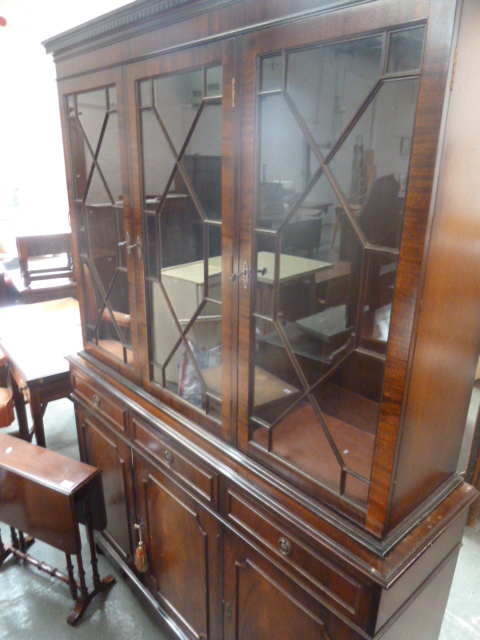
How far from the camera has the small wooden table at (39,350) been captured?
2.00 metres

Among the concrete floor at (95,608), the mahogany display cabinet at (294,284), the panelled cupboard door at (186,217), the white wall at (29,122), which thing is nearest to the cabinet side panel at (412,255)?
the mahogany display cabinet at (294,284)

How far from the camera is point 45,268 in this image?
3.11 m

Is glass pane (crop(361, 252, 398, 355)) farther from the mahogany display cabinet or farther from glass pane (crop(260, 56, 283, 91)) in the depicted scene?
glass pane (crop(260, 56, 283, 91))

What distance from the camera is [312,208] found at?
853 mm

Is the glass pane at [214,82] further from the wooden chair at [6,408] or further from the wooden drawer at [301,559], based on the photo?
the wooden chair at [6,408]

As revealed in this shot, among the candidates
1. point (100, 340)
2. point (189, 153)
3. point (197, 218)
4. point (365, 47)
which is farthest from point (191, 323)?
point (365, 47)

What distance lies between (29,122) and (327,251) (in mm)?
4371

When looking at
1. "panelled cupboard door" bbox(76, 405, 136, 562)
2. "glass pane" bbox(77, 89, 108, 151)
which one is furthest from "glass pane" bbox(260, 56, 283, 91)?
"panelled cupboard door" bbox(76, 405, 136, 562)

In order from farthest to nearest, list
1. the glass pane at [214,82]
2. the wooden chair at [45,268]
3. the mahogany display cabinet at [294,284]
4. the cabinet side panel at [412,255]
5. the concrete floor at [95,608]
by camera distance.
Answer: the wooden chair at [45,268], the concrete floor at [95,608], the glass pane at [214,82], the mahogany display cabinet at [294,284], the cabinet side panel at [412,255]

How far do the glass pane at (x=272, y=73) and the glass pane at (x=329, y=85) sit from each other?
0.07 ft

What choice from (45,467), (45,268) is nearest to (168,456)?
(45,467)

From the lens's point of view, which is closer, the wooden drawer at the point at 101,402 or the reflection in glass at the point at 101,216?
the reflection in glass at the point at 101,216

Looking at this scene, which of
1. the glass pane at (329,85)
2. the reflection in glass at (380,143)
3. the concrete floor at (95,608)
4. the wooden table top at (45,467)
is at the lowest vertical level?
the concrete floor at (95,608)

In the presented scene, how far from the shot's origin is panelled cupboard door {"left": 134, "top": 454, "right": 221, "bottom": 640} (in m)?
1.26
